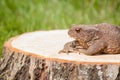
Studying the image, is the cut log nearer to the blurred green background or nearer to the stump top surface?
the stump top surface

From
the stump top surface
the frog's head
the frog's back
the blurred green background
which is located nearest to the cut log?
the stump top surface

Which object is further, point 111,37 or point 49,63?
point 111,37

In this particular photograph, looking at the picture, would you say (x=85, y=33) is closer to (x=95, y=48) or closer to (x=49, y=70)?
(x=95, y=48)

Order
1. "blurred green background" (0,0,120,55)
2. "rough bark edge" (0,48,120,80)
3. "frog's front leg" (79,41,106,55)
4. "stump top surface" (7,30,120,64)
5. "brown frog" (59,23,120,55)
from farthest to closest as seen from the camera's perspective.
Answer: "blurred green background" (0,0,120,55) → "brown frog" (59,23,120,55) → "frog's front leg" (79,41,106,55) → "stump top surface" (7,30,120,64) → "rough bark edge" (0,48,120,80)

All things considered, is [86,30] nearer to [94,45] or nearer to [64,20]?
[94,45]

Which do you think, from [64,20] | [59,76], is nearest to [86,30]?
[59,76]

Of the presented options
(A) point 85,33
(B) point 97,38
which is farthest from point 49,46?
(B) point 97,38

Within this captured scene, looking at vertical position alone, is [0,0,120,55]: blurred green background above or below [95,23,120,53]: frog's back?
above
